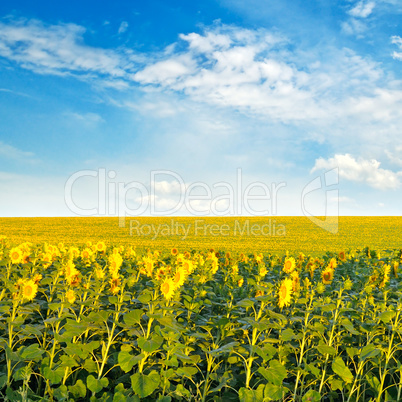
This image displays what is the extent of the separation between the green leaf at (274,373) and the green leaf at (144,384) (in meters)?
0.82

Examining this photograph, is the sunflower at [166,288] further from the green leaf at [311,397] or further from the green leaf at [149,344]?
the green leaf at [311,397]

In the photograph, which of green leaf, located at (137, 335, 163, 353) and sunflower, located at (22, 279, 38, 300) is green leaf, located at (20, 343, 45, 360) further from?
sunflower, located at (22, 279, 38, 300)

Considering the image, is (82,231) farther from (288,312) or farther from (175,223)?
(288,312)

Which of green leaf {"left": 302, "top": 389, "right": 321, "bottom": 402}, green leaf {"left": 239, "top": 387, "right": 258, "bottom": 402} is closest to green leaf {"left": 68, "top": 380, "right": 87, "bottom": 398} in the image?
green leaf {"left": 239, "top": 387, "right": 258, "bottom": 402}

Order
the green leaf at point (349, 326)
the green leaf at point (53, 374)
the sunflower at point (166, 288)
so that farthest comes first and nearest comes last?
1. the sunflower at point (166, 288)
2. the green leaf at point (349, 326)
3. the green leaf at point (53, 374)

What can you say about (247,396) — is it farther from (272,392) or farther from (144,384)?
(144,384)

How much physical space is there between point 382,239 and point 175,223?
65.8 feet

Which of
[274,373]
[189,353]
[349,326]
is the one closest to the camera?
[274,373]

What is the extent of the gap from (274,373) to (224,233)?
104 feet

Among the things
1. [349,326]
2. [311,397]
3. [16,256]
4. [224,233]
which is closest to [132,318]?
[311,397]

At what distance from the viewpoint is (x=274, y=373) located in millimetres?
3121

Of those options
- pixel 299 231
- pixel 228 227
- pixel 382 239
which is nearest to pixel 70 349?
pixel 382 239

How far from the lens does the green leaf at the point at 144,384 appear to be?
2.88 m

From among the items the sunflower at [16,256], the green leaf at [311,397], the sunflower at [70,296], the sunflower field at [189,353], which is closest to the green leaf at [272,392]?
the sunflower field at [189,353]
